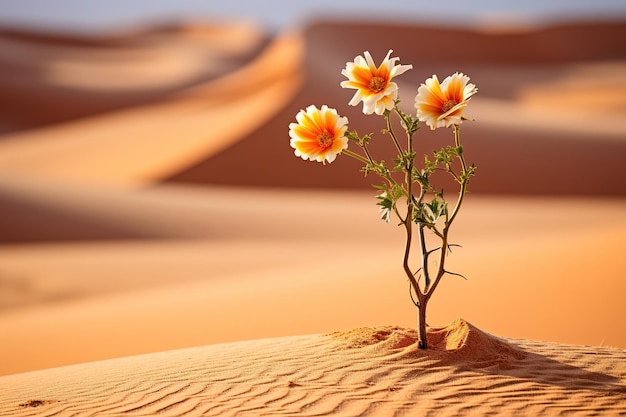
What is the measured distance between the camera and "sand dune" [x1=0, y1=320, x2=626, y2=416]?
4.16 meters

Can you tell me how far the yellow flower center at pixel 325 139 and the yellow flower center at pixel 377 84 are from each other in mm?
347

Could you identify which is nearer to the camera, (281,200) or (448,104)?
(448,104)

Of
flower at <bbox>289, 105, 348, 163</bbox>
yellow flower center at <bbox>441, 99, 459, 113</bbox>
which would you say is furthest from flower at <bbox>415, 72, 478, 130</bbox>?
flower at <bbox>289, 105, 348, 163</bbox>

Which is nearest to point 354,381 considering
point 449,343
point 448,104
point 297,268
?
point 449,343

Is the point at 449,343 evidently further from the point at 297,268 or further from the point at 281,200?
the point at 281,200

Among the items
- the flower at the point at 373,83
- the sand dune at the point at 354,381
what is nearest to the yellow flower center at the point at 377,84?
the flower at the point at 373,83

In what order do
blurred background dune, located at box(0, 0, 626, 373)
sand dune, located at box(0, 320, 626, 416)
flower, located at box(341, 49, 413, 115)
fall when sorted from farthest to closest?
blurred background dune, located at box(0, 0, 626, 373)
flower, located at box(341, 49, 413, 115)
sand dune, located at box(0, 320, 626, 416)

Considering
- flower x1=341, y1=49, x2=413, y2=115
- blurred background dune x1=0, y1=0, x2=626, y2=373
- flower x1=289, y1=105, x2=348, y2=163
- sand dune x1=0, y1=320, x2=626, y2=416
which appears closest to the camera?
sand dune x1=0, y1=320, x2=626, y2=416

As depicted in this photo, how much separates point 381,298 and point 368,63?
18.0 feet

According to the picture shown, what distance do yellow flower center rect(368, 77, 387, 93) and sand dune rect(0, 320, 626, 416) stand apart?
5.14 ft

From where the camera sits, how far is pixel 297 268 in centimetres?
1227

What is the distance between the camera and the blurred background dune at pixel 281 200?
29.8 feet

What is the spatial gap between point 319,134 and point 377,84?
0.42 m

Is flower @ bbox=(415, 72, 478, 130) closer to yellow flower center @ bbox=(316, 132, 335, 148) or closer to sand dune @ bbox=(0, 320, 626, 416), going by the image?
yellow flower center @ bbox=(316, 132, 335, 148)
